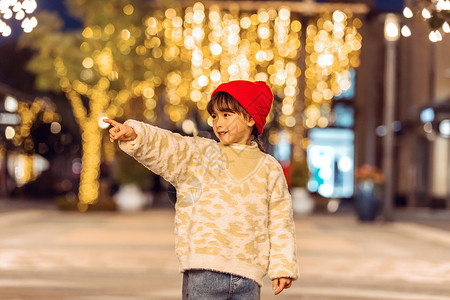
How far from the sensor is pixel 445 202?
3519 centimetres

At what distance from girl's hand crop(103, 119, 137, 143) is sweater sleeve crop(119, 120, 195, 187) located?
0.08 feet

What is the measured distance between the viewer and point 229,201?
376 centimetres

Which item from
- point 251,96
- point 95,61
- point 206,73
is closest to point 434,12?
point 251,96

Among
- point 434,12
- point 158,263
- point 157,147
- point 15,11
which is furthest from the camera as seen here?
point 158,263

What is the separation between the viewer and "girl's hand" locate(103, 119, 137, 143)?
11.3ft

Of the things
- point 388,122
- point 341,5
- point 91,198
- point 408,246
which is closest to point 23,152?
point 91,198

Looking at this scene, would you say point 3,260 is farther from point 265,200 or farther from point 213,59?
point 213,59

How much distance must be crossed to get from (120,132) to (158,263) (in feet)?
30.2

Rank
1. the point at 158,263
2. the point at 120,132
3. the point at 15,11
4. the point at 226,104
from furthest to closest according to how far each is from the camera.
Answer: the point at 158,263, the point at 15,11, the point at 226,104, the point at 120,132

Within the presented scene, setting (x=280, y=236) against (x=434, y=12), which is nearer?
(x=280, y=236)

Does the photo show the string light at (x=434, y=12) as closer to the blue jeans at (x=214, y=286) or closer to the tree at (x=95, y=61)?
the blue jeans at (x=214, y=286)

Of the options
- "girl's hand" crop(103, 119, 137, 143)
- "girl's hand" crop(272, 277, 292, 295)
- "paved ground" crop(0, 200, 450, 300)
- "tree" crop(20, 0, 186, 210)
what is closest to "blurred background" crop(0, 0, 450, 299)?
"tree" crop(20, 0, 186, 210)

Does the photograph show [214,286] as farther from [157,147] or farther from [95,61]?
[95,61]

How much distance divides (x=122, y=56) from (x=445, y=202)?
1531cm
